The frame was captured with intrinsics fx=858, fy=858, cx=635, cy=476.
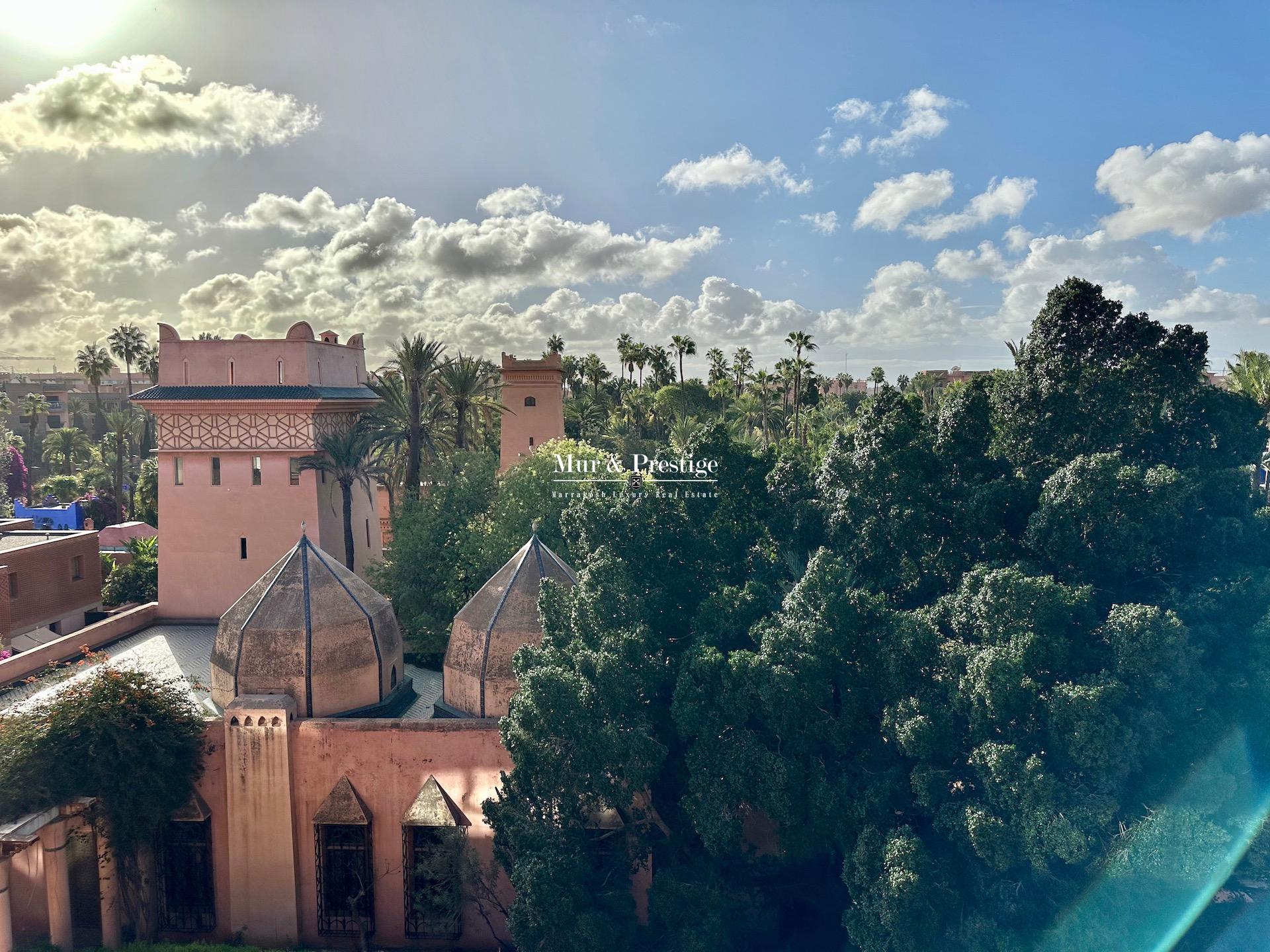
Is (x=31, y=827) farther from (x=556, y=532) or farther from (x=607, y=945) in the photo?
(x=556, y=532)

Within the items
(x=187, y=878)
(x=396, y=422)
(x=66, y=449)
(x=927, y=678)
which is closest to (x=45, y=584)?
(x=396, y=422)

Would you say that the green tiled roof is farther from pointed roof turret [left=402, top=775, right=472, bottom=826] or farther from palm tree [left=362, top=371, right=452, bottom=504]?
pointed roof turret [left=402, top=775, right=472, bottom=826]

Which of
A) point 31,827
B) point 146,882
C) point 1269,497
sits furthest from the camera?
point 1269,497

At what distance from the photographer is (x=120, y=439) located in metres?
51.9

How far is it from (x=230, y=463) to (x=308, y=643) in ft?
30.2

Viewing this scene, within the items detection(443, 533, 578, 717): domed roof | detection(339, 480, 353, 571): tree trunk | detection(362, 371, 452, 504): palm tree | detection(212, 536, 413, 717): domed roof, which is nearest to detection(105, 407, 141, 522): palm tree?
detection(362, 371, 452, 504): palm tree

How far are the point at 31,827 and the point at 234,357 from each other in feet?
41.4

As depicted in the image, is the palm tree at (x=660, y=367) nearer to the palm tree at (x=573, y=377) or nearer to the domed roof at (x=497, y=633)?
the palm tree at (x=573, y=377)

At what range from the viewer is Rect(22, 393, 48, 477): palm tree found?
68.3 m

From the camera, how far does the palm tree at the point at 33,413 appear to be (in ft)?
224

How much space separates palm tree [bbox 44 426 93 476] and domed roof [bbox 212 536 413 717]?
5696 cm

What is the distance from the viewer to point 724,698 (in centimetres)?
1187

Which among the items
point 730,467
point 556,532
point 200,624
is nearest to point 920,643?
point 730,467

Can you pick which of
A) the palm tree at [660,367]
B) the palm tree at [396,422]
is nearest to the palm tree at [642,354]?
the palm tree at [660,367]
